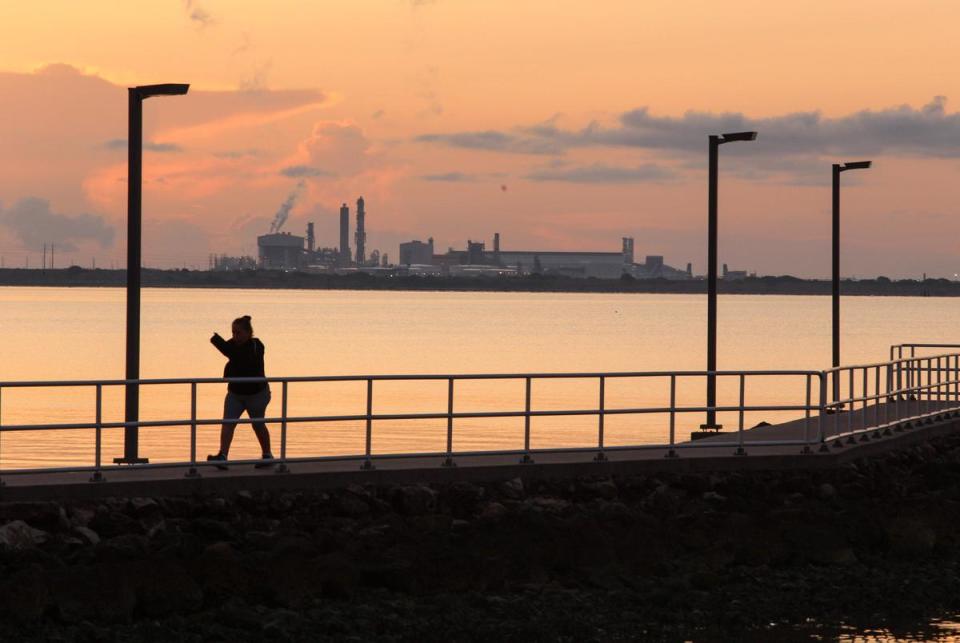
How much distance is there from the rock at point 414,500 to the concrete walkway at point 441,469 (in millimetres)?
186

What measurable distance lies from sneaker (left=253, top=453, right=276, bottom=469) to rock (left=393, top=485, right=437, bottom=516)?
4.47ft

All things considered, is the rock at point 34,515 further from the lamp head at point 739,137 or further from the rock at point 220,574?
the lamp head at point 739,137

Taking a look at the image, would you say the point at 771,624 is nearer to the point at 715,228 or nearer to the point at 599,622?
the point at 599,622

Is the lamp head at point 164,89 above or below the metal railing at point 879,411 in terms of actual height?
above

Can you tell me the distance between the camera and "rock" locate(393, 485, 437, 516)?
60.7 feet

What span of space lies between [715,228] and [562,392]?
116 feet

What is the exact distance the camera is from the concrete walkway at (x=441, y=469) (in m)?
17.0

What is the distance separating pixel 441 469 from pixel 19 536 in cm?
491

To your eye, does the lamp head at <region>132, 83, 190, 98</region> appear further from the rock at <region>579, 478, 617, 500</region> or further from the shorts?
the rock at <region>579, 478, 617, 500</region>

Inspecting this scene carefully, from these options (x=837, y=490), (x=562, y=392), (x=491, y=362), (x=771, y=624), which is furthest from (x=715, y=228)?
(x=491, y=362)

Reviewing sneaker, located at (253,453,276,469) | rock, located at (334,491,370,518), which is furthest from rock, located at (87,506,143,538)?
rock, located at (334,491,370,518)

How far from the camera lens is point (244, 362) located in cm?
1808

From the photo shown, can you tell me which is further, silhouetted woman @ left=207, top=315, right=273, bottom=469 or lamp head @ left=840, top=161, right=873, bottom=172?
lamp head @ left=840, top=161, right=873, bottom=172

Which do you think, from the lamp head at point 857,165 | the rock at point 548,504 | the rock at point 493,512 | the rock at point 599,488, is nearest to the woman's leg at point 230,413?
the rock at point 493,512
